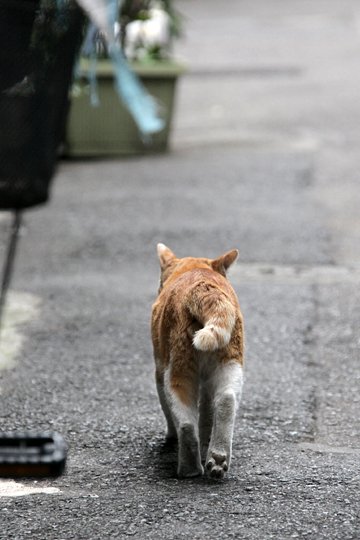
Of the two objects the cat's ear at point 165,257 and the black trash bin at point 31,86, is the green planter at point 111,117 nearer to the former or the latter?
the cat's ear at point 165,257

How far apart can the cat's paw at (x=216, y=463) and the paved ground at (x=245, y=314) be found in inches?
2.2

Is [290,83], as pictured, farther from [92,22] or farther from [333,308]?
[92,22]

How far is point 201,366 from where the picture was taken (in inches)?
179

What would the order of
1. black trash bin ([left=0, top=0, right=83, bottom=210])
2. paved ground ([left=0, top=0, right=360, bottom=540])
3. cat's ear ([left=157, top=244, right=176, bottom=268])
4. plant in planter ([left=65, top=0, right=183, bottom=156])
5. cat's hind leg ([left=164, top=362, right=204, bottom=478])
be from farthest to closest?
plant in planter ([left=65, top=0, right=183, bottom=156]), cat's ear ([left=157, top=244, right=176, bottom=268]), cat's hind leg ([left=164, top=362, right=204, bottom=478]), paved ground ([left=0, top=0, right=360, bottom=540]), black trash bin ([left=0, top=0, right=83, bottom=210])

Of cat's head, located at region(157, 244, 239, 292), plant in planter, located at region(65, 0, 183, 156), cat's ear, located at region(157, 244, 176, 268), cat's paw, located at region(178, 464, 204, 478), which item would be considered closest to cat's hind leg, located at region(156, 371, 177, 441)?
cat's paw, located at region(178, 464, 204, 478)

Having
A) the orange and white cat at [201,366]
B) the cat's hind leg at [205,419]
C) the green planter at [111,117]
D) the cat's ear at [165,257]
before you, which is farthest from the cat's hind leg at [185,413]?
the green planter at [111,117]

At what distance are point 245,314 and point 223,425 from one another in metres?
2.66

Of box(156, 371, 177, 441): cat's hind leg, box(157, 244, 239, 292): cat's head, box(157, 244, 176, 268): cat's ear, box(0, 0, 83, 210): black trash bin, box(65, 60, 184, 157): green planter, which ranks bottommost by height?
box(65, 60, 184, 157): green planter

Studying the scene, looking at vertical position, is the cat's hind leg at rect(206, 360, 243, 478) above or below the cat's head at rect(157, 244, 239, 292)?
below

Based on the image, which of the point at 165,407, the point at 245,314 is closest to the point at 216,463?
the point at 165,407

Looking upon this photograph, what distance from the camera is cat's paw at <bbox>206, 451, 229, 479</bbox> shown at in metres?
4.43

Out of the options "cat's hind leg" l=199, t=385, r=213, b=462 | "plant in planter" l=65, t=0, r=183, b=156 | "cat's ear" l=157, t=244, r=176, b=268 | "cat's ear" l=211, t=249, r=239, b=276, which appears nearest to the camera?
"cat's hind leg" l=199, t=385, r=213, b=462

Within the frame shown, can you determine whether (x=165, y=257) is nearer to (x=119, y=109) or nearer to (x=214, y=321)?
(x=214, y=321)

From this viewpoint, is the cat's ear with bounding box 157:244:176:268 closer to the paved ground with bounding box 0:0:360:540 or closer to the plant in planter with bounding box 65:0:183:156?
the paved ground with bounding box 0:0:360:540
